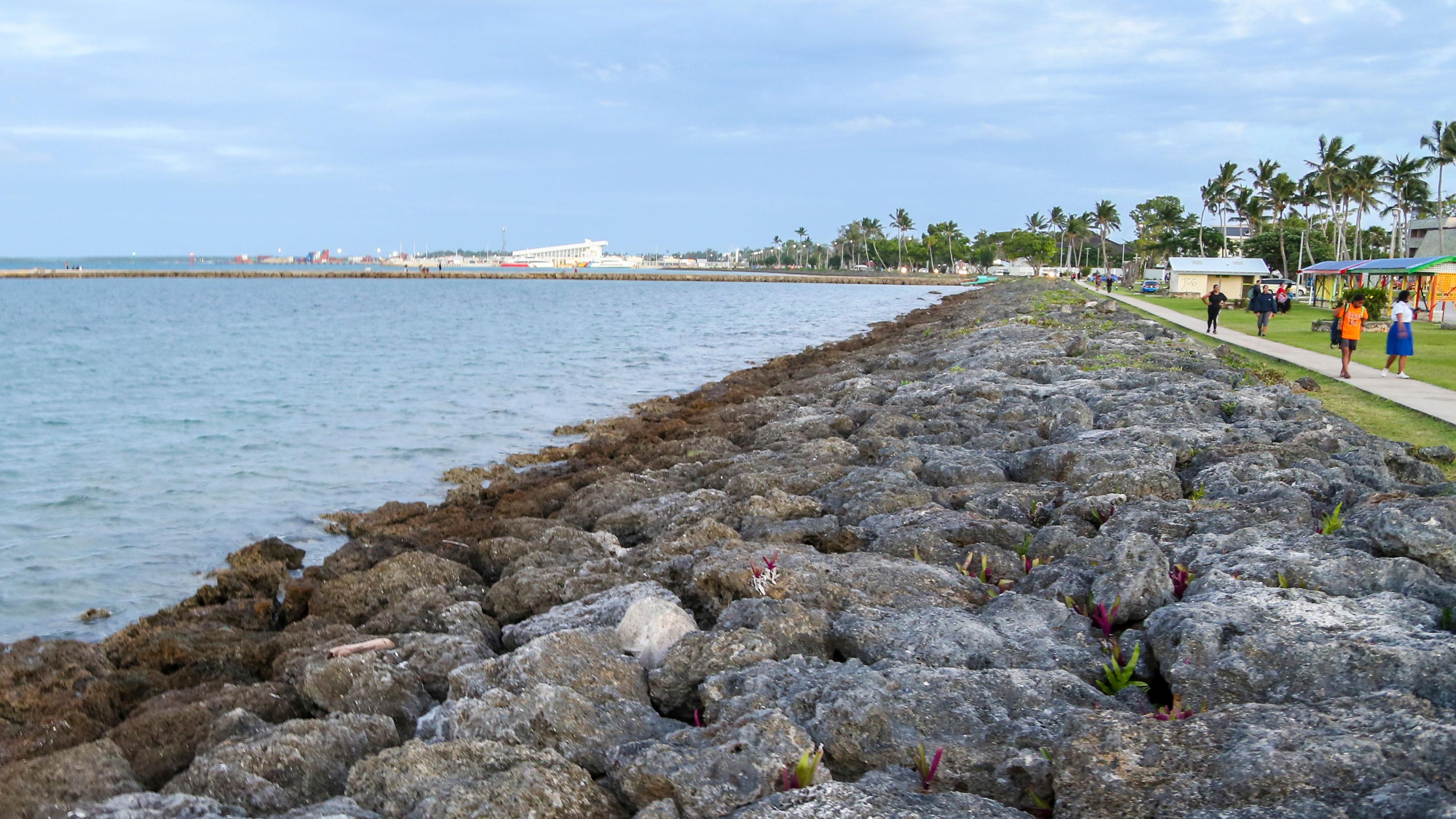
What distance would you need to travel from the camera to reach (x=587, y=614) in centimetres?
618

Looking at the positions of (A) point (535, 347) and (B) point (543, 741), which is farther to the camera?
(A) point (535, 347)

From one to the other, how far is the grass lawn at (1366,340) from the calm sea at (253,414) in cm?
1472

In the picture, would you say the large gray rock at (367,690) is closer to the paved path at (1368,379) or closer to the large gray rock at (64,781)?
the large gray rock at (64,781)

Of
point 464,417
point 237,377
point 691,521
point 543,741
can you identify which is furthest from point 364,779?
point 237,377

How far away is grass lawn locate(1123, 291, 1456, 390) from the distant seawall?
110084 millimetres

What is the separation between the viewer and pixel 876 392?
15688 mm

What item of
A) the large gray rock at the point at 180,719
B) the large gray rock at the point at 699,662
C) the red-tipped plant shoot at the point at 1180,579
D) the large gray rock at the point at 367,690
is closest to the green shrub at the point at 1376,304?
the red-tipped plant shoot at the point at 1180,579

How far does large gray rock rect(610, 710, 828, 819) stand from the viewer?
147 inches

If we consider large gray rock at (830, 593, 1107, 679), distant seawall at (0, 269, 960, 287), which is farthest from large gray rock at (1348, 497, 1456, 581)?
distant seawall at (0, 269, 960, 287)

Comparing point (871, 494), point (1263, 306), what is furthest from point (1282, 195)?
point (871, 494)

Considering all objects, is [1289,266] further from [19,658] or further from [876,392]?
[19,658]

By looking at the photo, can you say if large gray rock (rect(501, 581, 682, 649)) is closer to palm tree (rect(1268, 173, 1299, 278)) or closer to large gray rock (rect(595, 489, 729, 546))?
large gray rock (rect(595, 489, 729, 546))

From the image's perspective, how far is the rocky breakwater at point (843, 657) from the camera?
12.3ft

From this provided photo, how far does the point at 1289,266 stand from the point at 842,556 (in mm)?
94906
